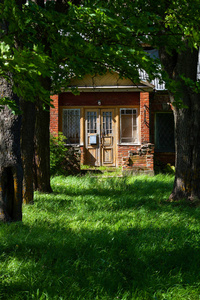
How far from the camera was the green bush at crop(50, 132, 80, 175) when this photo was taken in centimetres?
1224

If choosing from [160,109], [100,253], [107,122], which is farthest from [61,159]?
[100,253]

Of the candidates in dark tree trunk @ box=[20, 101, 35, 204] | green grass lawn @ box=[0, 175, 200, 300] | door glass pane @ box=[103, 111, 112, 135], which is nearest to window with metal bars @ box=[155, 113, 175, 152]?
door glass pane @ box=[103, 111, 112, 135]

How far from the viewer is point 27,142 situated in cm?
668

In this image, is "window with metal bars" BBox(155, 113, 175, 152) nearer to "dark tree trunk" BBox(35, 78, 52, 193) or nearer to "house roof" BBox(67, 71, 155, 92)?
"house roof" BBox(67, 71, 155, 92)

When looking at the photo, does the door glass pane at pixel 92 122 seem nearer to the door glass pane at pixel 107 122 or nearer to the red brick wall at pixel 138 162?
the door glass pane at pixel 107 122

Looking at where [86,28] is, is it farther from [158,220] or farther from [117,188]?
[117,188]

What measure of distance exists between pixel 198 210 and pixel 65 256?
3.55m

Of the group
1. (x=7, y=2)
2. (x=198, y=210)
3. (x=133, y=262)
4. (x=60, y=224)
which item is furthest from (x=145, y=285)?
(x=198, y=210)

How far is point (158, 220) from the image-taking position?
Answer: 5555 mm

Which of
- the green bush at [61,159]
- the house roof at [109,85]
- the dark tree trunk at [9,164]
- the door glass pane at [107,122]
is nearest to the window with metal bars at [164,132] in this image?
the house roof at [109,85]

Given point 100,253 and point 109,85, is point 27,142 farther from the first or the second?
point 109,85

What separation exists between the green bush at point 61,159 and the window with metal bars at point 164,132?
4.34 metres

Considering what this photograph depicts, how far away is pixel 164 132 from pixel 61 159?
224 inches

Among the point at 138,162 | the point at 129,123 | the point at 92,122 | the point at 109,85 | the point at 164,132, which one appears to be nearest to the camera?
the point at 138,162
